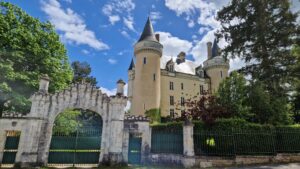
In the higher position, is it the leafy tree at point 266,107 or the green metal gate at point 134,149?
the leafy tree at point 266,107

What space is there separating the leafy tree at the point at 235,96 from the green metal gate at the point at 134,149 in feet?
21.0

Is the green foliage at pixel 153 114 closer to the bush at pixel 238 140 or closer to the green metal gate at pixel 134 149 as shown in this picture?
the green metal gate at pixel 134 149

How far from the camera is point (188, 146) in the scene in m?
11.6

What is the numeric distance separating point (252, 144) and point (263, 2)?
11.1 metres

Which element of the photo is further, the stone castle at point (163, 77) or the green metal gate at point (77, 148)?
the stone castle at point (163, 77)

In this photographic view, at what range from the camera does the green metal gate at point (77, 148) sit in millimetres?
12250

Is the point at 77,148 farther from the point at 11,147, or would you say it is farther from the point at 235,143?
the point at 235,143

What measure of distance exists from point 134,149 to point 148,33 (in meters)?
24.7

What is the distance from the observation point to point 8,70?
13.3m

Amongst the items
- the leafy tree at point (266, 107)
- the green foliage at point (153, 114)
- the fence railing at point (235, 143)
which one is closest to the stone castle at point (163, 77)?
the green foliage at point (153, 114)

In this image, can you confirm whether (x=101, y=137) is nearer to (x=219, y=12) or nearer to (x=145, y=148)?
(x=145, y=148)

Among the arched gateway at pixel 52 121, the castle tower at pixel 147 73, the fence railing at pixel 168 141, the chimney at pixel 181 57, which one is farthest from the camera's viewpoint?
the chimney at pixel 181 57

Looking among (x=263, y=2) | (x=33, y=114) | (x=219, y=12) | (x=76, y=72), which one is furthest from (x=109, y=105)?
(x=76, y=72)

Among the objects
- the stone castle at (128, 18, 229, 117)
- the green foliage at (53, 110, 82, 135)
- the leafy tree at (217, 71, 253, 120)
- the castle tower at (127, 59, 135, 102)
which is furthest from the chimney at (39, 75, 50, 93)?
the castle tower at (127, 59, 135, 102)
